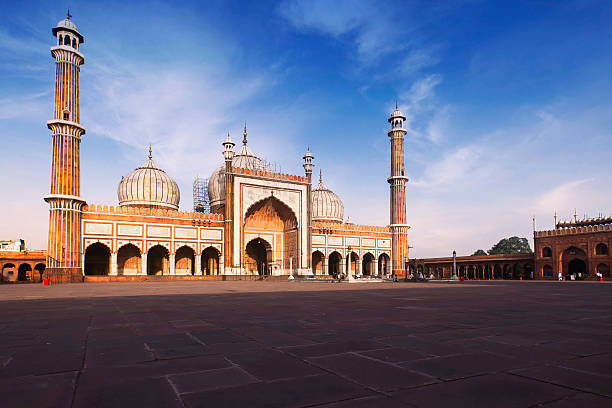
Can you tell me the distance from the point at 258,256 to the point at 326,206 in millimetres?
12466

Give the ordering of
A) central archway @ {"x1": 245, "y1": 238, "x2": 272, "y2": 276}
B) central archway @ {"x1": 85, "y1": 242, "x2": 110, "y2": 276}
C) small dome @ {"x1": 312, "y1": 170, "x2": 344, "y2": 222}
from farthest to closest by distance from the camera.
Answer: small dome @ {"x1": 312, "y1": 170, "x2": 344, "y2": 222}, central archway @ {"x1": 245, "y1": 238, "x2": 272, "y2": 276}, central archway @ {"x1": 85, "y1": 242, "x2": 110, "y2": 276}

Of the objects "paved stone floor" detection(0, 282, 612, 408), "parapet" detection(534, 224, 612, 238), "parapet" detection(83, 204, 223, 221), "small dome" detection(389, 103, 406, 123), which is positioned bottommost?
"paved stone floor" detection(0, 282, 612, 408)

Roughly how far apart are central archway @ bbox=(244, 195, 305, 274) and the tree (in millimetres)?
55211

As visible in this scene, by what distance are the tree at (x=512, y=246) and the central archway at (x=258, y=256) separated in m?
56.0

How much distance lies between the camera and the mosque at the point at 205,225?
3148 cm

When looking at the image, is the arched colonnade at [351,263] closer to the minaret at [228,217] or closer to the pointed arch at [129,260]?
the minaret at [228,217]

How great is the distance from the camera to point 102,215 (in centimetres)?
3391

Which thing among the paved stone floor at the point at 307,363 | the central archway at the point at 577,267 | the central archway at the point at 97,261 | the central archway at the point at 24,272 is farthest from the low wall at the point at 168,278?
the central archway at the point at 577,267

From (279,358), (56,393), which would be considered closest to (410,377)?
(279,358)

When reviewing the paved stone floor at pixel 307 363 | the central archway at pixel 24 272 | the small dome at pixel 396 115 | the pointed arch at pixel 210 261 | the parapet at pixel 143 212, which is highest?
the small dome at pixel 396 115

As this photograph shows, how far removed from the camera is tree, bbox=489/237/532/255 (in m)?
81.8

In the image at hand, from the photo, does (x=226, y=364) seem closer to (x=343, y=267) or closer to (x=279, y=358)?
(x=279, y=358)

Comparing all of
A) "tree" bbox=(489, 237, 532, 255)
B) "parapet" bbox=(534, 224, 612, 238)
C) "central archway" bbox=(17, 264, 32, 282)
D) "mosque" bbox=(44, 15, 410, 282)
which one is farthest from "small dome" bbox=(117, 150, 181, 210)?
"tree" bbox=(489, 237, 532, 255)

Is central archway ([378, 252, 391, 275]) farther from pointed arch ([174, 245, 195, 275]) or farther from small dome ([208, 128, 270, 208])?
pointed arch ([174, 245, 195, 275])
